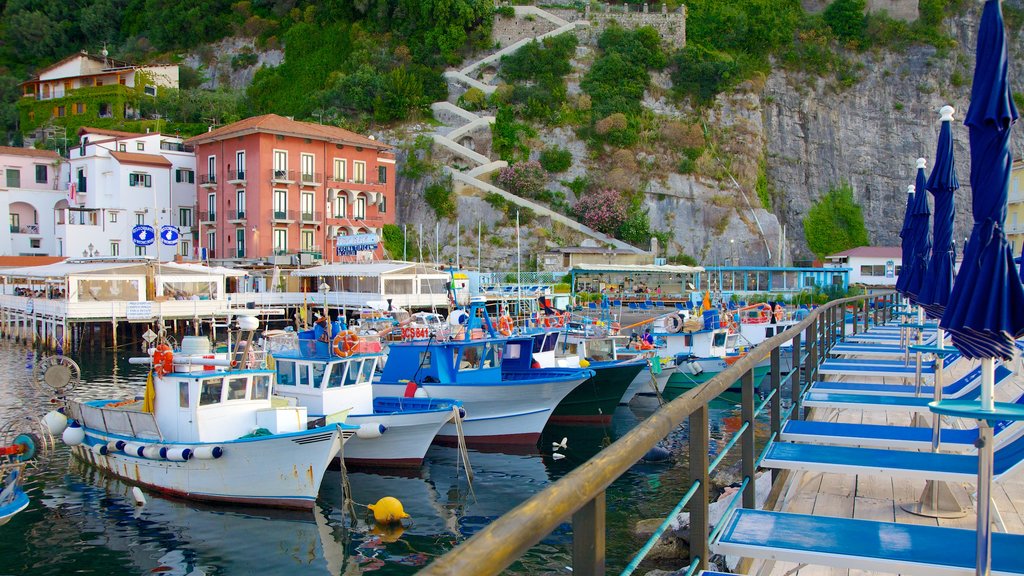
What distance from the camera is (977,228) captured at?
4.40 metres

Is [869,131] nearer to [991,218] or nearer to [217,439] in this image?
[217,439]

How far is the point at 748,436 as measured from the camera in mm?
4812

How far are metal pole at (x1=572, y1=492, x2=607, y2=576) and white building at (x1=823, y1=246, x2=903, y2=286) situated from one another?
60066mm

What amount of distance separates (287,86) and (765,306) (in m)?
50.4

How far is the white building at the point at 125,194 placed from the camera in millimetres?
56500

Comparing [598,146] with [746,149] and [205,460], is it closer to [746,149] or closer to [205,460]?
[746,149]

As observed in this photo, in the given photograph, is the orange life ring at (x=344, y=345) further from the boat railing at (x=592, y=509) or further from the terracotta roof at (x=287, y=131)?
the terracotta roof at (x=287, y=131)

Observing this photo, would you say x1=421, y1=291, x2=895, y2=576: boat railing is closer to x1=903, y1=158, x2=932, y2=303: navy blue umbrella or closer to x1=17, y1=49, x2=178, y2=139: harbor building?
x1=903, y1=158, x2=932, y2=303: navy blue umbrella

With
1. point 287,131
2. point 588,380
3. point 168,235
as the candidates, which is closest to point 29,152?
point 168,235

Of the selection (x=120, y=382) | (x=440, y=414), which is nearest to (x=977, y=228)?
(x=440, y=414)

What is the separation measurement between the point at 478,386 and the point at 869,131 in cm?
5889

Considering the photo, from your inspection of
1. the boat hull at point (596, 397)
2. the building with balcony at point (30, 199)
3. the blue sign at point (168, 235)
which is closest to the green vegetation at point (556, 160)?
the blue sign at point (168, 235)

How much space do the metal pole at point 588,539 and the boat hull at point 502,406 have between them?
19274 millimetres

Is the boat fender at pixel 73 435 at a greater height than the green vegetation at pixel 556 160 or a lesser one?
lesser
